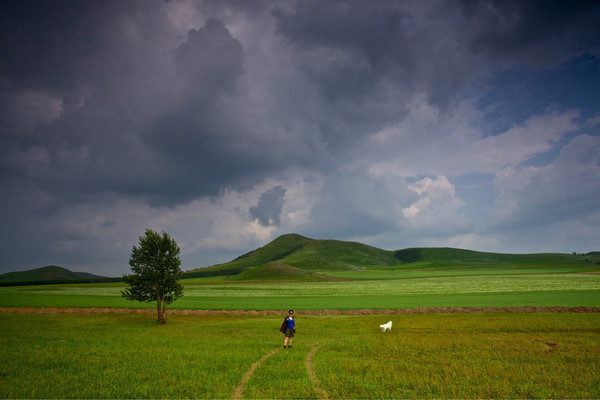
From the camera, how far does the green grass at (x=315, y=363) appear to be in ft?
44.0

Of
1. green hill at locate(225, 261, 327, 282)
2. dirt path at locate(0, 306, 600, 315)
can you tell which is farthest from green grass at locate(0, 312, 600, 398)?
green hill at locate(225, 261, 327, 282)

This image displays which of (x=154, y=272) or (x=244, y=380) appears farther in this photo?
(x=154, y=272)

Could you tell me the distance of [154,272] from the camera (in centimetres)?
4044

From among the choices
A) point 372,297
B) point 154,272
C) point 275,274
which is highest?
point 154,272

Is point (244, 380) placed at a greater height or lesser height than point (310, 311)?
greater

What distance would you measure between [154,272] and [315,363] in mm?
A: 30225

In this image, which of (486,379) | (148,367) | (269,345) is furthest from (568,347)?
(148,367)

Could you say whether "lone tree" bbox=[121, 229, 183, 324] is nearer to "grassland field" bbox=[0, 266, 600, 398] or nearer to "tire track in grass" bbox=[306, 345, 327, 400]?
"grassland field" bbox=[0, 266, 600, 398]

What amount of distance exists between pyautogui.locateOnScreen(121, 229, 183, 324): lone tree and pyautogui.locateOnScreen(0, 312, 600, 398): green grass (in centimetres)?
1056

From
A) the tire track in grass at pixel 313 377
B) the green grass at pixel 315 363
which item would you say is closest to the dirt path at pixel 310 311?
the green grass at pixel 315 363

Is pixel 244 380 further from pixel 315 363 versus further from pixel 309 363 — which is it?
pixel 315 363

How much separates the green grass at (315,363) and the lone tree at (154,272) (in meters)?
10.6

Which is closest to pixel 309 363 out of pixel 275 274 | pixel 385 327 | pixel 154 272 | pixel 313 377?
pixel 313 377

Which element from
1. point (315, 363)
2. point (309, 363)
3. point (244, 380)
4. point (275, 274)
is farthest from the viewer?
point (275, 274)
